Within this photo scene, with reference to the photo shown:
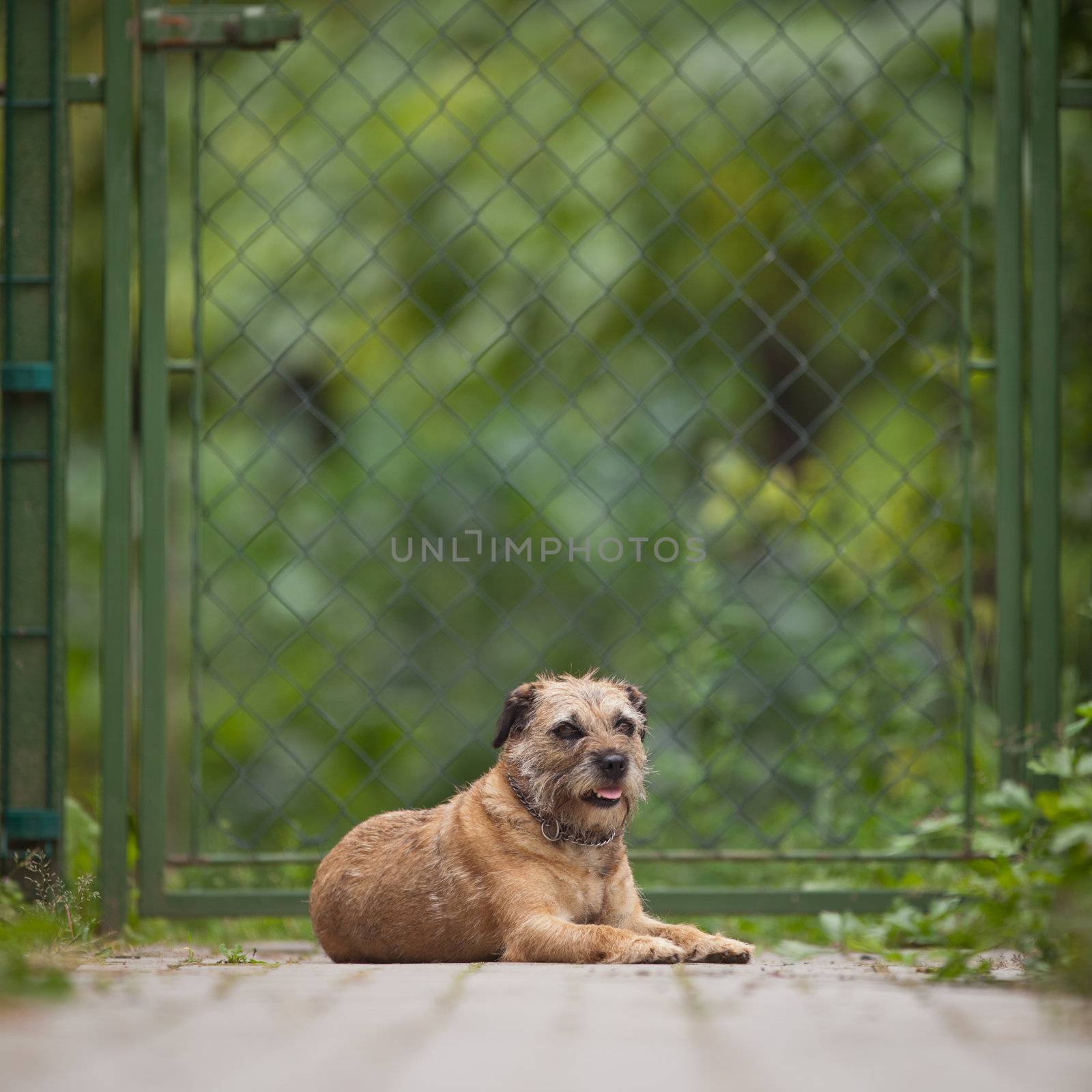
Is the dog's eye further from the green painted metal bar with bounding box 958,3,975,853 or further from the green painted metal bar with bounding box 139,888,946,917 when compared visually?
the green painted metal bar with bounding box 958,3,975,853

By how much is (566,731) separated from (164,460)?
1547 millimetres

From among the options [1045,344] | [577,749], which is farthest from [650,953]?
[1045,344]

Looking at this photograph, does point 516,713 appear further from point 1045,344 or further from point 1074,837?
point 1045,344

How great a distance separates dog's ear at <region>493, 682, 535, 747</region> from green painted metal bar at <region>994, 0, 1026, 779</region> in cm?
153

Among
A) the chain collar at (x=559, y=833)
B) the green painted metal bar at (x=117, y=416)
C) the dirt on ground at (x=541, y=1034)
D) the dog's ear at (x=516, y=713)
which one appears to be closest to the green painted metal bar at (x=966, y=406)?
the chain collar at (x=559, y=833)

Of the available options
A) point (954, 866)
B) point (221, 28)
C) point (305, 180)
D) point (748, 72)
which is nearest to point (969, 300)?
point (748, 72)

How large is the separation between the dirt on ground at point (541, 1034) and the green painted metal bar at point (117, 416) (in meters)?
1.35

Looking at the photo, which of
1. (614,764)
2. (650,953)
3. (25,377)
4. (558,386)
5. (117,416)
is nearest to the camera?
(650,953)

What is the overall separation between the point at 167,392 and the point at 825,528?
328cm

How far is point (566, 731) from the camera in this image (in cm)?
369

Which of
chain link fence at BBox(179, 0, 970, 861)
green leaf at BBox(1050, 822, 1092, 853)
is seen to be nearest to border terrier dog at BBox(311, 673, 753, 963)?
green leaf at BBox(1050, 822, 1092, 853)

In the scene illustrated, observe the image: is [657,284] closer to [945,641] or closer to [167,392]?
[945,641]

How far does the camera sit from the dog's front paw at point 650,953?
11.0 ft

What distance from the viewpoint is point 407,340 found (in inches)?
295
